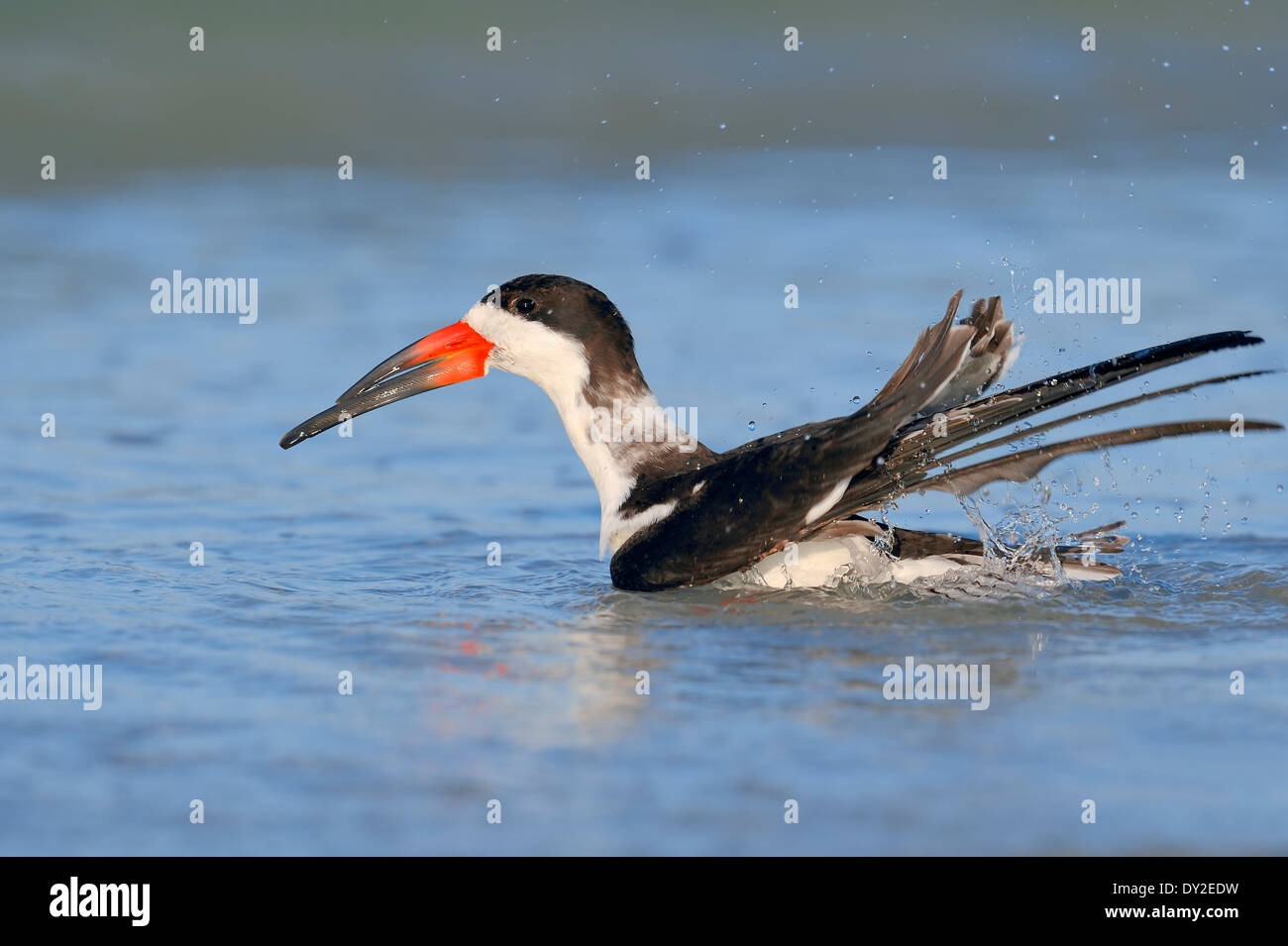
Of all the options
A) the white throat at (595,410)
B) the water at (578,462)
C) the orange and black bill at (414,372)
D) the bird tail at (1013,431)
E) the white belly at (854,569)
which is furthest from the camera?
the orange and black bill at (414,372)

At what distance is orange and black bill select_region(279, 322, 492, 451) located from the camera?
282 inches

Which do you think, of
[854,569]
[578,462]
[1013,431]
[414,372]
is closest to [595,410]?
[414,372]

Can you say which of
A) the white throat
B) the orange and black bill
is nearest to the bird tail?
the white throat

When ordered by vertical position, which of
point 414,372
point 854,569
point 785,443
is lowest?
point 854,569

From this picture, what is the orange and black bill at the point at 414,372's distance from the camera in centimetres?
717

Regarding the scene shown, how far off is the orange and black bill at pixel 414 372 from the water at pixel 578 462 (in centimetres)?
66

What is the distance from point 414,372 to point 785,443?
6.13 feet

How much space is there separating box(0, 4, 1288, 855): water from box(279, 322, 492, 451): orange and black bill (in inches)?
25.8

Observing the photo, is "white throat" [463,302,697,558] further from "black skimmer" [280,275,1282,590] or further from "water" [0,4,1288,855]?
"water" [0,4,1288,855]

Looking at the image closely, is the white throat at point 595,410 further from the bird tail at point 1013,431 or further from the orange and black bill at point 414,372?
the bird tail at point 1013,431

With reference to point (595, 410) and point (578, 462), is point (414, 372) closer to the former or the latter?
point (595, 410)

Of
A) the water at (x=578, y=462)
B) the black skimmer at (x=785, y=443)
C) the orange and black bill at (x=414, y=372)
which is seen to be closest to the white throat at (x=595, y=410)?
the black skimmer at (x=785, y=443)

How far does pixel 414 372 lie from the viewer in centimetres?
723

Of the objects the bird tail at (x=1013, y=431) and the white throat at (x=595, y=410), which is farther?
the white throat at (x=595, y=410)
